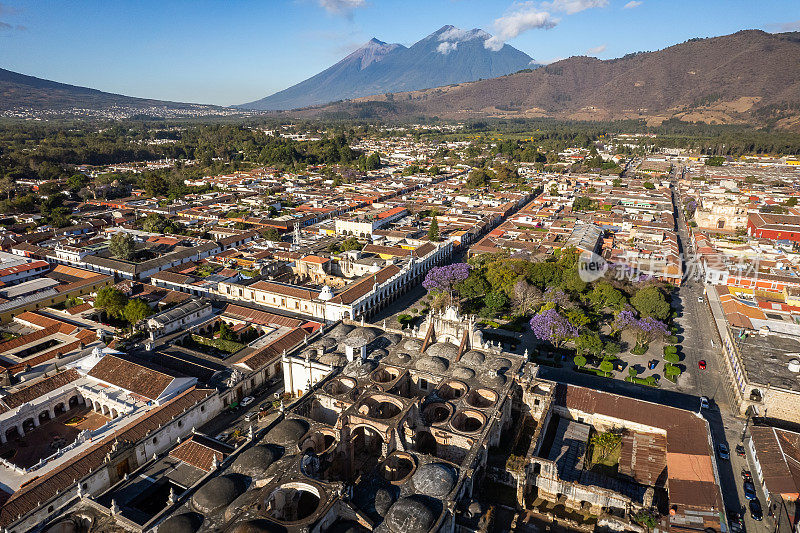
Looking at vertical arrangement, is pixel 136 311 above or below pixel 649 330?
above

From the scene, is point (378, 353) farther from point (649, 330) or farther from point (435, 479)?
point (649, 330)

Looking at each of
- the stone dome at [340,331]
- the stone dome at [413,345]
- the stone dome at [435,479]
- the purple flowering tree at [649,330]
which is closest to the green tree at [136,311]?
the stone dome at [340,331]

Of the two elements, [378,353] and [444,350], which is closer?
[444,350]

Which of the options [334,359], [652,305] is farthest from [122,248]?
[652,305]

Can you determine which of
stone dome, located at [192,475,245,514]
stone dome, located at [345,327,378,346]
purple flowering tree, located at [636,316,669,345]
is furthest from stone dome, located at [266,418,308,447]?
purple flowering tree, located at [636,316,669,345]

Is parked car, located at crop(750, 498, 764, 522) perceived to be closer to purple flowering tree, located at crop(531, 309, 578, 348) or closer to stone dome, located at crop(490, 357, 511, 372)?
stone dome, located at crop(490, 357, 511, 372)

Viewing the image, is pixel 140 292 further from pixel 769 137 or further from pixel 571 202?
pixel 769 137

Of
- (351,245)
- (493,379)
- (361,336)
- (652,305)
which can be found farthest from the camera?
(351,245)
